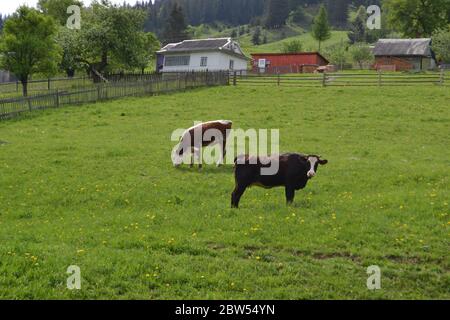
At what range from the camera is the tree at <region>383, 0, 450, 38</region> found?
74.6 m

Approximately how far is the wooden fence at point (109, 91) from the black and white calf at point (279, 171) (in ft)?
63.5

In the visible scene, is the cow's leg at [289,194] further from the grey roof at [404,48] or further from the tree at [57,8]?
the tree at [57,8]

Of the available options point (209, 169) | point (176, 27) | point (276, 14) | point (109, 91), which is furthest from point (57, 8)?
point (276, 14)

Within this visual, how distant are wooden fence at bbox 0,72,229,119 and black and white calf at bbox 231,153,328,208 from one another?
19349 mm

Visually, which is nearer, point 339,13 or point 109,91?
point 109,91

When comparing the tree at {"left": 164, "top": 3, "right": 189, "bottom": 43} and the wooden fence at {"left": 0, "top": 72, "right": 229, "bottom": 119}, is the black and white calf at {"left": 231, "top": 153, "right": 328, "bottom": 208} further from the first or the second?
the tree at {"left": 164, "top": 3, "right": 189, "bottom": 43}

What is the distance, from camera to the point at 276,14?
561 feet

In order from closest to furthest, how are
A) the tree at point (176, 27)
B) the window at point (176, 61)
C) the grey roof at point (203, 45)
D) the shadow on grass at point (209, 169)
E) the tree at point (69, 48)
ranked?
the shadow on grass at point (209, 169)
the tree at point (69, 48)
the grey roof at point (203, 45)
the window at point (176, 61)
the tree at point (176, 27)

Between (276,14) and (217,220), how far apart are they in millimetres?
170957

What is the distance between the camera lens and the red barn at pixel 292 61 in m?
67.4

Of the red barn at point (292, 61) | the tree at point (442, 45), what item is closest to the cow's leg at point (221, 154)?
the red barn at point (292, 61)

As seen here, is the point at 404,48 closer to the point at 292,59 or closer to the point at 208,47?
the point at 292,59

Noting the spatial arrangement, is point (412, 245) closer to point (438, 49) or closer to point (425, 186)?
point (425, 186)

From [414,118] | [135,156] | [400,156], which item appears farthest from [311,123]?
[135,156]
